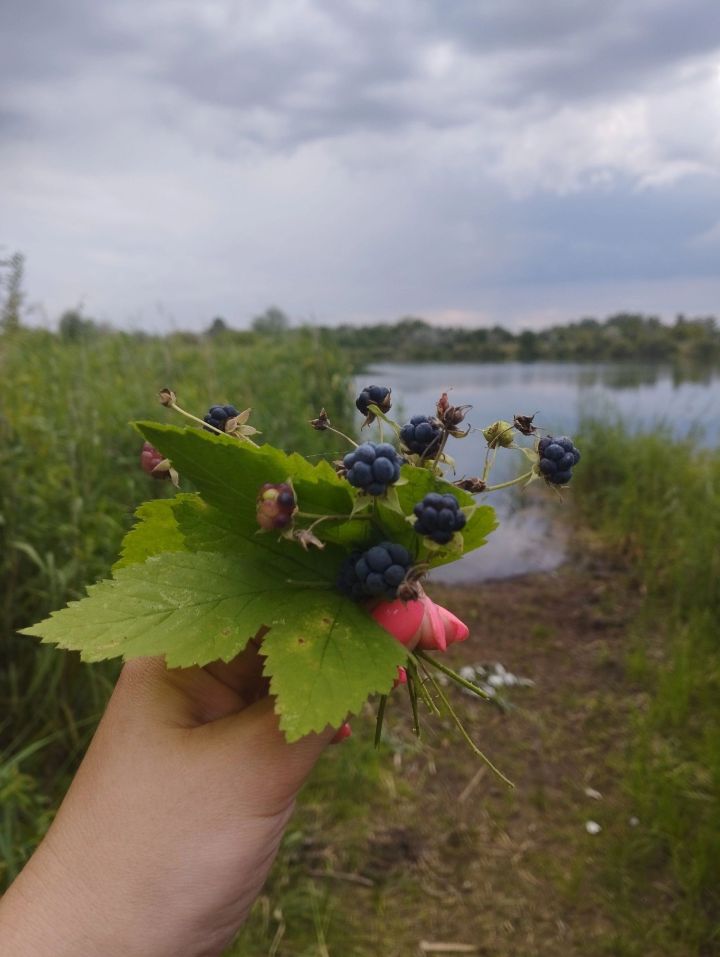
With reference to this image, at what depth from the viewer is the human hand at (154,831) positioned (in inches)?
40.5

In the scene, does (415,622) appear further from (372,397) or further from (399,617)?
(372,397)

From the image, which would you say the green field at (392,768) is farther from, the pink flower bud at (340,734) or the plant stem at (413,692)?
the plant stem at (413,692)

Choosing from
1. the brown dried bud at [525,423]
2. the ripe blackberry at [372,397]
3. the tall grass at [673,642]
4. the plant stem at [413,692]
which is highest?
the ripe blackberry at [372,397]

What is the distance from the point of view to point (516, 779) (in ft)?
12.3

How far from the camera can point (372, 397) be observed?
0.96m

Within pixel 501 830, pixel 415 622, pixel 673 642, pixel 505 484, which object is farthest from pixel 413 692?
pixel 673 642

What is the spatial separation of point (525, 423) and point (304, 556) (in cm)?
33

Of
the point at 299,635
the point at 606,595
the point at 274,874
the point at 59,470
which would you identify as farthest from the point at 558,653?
the point at 299,635

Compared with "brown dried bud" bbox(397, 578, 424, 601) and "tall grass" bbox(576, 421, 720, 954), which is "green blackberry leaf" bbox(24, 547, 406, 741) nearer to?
"brown dried bud" bbox(397, 578, 424, 601)

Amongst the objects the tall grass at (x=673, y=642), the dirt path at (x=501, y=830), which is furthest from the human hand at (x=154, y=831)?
the tall grass at (x=673, y=642)

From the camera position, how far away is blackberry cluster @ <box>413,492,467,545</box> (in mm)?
801

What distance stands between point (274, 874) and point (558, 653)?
271cm

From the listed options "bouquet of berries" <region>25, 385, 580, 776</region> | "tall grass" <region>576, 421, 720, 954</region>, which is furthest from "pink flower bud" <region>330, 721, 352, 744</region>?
"tall grass" <region>576, 421, 720, 954</region>

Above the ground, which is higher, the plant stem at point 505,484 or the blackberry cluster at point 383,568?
the plant stem at point 505,484
